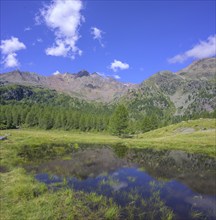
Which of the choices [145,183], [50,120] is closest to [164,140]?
[145,183]

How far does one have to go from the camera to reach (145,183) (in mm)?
29766

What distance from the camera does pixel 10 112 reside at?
6900 inches

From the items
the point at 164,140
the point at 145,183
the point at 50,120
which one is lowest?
the point at 145,183

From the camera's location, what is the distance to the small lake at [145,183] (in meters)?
20.9

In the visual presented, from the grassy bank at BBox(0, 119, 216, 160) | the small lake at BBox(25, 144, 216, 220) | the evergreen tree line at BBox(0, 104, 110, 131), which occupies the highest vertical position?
the evergreen tree line at BBox(0, 104, 110, 131)

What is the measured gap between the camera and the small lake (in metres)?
20.9

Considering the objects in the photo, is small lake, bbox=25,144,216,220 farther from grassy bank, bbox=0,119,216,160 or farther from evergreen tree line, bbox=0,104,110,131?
evergreen tree line, bbox=0,104,110,131

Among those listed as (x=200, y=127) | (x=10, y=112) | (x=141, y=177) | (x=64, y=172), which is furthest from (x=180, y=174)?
(x=10, y=112)

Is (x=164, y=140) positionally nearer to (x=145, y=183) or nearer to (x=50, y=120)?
(x=145, y=183)

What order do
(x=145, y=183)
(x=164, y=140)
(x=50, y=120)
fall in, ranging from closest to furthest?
1. (x=145, y=183)
2. (x=164, y=140)
3. (x=50, y=120)

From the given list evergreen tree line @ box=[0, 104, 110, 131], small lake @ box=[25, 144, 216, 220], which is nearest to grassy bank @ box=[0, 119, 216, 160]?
small lake @ box=[25, 144, 216, 220]

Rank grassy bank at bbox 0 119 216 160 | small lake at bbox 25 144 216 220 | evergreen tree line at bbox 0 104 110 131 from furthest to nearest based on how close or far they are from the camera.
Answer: evergreen tree line at bbox 0 104 110 131, grassy bank at bbox 0 119 216 160, small lake at bbox 25 144 216 220

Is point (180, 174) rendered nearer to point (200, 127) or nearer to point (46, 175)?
point (46, 175)

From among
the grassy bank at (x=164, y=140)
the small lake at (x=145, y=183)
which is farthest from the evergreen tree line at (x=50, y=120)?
the small lake at (x=145, y=183)
